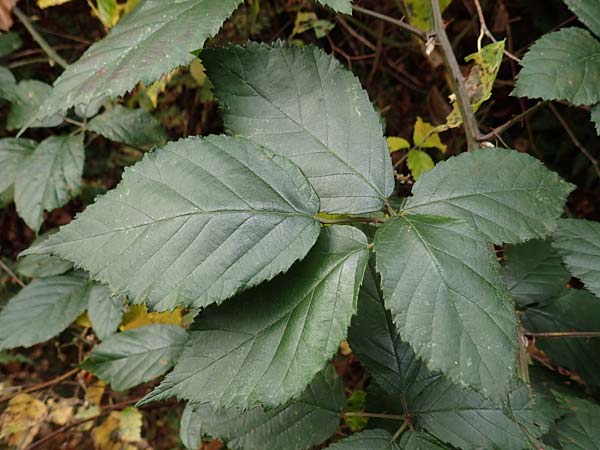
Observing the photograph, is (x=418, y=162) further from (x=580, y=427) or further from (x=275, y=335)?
(x=275, y=335)

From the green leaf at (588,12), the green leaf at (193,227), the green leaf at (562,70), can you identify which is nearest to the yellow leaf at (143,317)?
the green leaf at (193,227)

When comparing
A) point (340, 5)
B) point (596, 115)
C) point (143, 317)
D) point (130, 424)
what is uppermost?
point (340, 5)

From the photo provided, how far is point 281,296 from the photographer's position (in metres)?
0.67

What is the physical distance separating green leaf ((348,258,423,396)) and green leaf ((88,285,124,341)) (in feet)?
2.76

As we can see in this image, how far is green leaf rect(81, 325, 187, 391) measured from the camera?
1.31 m

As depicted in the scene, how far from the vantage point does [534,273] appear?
1131 millimetres

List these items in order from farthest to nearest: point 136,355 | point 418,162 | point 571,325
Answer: point 418,162, point 136,355, point 571,325

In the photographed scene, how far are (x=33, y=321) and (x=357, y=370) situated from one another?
1.10 metres

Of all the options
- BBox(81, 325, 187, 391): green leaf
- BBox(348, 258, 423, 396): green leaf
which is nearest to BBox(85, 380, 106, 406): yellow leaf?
BBox(81, 325, 187, 391): green leaf

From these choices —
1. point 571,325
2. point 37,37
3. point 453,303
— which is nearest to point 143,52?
point 453,303

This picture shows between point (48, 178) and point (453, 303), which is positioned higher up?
point (48, 178)

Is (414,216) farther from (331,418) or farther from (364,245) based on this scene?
(331,418)

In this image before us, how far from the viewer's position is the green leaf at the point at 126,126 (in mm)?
1420

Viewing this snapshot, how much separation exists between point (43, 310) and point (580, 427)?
141 centimetres
